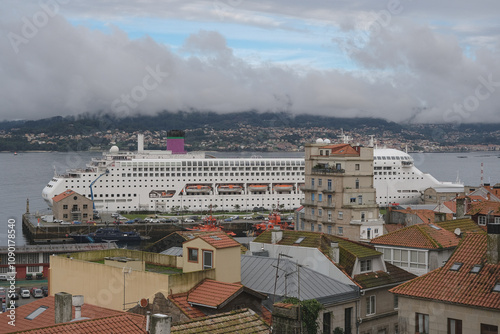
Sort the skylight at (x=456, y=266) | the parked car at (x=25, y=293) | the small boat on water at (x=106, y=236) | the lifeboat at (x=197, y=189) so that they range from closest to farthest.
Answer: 1. the skylight at (x=456, y=266)
2. the parked car at (x=25, y=293)
3. the small boat on water at (x=106, y=236)
4. the lifeboat at (x=197, y=189)

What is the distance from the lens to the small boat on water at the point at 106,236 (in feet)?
206

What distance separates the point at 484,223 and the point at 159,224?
160ft

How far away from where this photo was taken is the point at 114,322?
33.7 feet

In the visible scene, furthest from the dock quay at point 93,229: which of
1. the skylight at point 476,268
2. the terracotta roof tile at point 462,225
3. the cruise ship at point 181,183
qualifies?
the skylight at point 476,268

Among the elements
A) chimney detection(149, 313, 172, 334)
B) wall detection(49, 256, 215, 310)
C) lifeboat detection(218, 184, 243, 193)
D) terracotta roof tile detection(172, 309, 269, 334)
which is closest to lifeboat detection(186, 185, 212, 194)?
lifeboat detection(218, 184, 243, 193)

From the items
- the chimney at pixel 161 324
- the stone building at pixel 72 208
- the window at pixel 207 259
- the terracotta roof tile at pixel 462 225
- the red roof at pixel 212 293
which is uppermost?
the chimney at pixel 161 324

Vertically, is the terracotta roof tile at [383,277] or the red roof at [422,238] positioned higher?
the red roof at [422,238]

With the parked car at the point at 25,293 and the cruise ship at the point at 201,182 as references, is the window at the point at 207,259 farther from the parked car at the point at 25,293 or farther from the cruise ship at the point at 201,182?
the cruise ship at the point at 201,182

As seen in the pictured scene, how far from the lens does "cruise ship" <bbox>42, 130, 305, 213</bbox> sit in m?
83.0

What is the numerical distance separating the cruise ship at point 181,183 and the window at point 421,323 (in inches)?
2760

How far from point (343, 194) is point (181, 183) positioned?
5430 centimetres

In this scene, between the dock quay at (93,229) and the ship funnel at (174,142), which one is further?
the ship funnel at (174,142)

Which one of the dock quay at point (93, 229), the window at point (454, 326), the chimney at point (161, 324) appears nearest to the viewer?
the chimney at point (161, 324)

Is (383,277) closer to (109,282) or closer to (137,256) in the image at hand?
(137,256)
